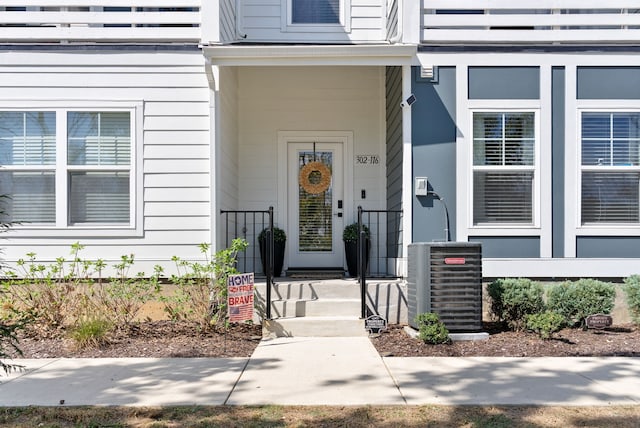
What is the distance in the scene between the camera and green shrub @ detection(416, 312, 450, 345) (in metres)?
5.40

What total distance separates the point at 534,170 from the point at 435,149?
1.27 metres

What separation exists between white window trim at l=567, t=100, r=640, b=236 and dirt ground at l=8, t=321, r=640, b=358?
3.94 feet

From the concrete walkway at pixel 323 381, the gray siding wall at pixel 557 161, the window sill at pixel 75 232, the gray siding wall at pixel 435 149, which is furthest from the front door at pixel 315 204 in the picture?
the gray siding wall at pixel 557 161

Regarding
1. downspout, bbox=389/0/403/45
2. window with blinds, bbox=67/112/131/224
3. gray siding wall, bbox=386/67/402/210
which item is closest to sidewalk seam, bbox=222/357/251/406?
window with blinds, bbox=67/112/131/224

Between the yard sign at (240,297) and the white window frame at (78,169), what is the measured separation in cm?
156

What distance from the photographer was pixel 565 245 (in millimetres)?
6426

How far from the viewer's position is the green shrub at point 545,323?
5492 millimetres

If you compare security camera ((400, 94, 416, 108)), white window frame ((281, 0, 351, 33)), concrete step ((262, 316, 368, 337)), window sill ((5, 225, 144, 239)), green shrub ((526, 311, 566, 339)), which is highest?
white window frame ((281, 0, 351, 33))

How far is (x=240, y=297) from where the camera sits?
5.80 meters

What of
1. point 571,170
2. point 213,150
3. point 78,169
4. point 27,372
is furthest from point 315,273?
point 27,372

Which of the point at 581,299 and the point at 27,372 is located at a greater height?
the point at 581,299

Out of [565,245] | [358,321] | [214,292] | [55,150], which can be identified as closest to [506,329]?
[565,245]

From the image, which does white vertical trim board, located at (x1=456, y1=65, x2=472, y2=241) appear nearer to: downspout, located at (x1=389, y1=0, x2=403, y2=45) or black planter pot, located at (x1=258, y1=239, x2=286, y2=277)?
downspout, located at (x1=389, y1=0, x2=403, y2=45)

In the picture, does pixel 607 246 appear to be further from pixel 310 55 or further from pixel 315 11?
pixel 315 11
